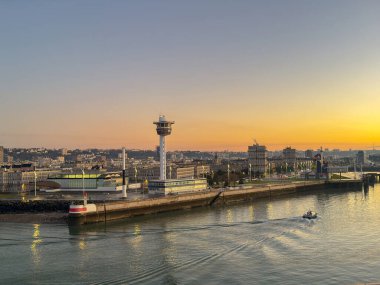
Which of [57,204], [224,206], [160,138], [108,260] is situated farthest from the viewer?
[160,138]

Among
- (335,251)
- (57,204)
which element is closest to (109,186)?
(57,204)

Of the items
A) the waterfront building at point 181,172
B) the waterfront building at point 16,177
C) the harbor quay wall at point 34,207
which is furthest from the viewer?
the waterfront building at point 181,172

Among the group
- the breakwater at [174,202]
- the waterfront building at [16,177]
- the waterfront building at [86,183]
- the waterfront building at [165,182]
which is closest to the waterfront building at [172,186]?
the waterfront building at [165,182]

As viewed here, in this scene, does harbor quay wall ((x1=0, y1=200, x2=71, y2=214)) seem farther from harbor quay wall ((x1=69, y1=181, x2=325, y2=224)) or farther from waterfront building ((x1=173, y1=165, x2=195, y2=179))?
waterfront building ((x1=173, y1=165, x2=195, y2=179))

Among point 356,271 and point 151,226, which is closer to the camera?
point 356,271

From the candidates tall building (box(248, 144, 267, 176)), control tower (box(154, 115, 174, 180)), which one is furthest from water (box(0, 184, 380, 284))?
tall building (box(248, 144, 267, 176))

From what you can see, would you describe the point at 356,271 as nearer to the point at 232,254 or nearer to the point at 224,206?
the point at 232,254

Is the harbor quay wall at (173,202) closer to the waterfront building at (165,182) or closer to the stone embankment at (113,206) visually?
A: the stone embankment at (113,206)
